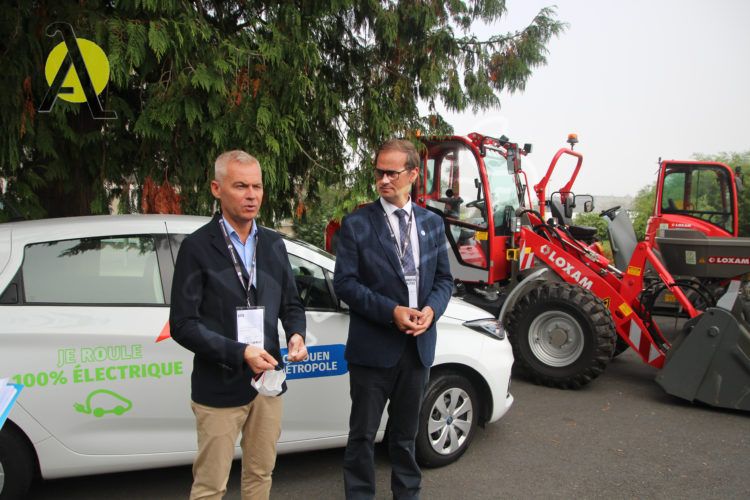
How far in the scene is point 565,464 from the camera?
148 inches

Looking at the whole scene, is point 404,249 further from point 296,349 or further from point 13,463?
point 13,463

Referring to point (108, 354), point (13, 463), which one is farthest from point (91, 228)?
point (13, 463)

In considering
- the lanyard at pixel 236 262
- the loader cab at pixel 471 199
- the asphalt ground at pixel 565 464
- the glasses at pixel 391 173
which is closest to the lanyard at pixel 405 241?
the glasses at pixel 391 173

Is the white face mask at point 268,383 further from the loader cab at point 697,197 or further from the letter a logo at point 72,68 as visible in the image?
the loader cab at point 697,197

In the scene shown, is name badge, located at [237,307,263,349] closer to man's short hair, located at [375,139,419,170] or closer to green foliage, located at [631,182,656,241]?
man's short hair, located at [375,139,419,170]

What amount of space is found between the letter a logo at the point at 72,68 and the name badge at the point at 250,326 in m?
2.89

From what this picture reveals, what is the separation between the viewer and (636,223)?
52.6 ft

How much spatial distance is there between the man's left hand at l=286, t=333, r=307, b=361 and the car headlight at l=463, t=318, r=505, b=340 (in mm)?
1673

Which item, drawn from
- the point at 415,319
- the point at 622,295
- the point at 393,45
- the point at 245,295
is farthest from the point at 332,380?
the point at 393,45

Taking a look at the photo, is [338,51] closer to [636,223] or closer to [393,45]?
[393,45]

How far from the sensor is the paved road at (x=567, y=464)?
336cm

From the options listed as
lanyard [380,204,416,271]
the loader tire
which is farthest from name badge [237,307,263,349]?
the loader tire

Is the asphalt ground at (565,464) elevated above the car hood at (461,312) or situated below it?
below

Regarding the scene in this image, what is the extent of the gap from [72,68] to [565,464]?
183 inches
